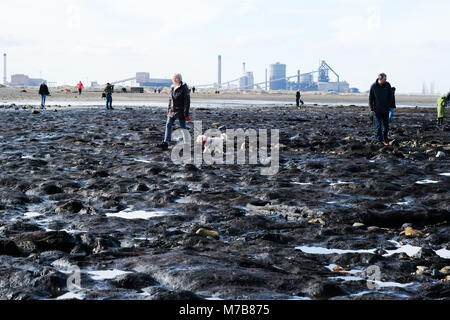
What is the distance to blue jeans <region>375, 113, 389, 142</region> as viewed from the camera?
55.8ft

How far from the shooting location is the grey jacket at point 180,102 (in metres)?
15.8

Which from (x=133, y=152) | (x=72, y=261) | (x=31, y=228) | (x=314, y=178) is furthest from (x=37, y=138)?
(x=72, y=261)

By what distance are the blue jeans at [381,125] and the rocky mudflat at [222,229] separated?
3.32 metres

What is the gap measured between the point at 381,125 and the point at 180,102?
19.6 feet

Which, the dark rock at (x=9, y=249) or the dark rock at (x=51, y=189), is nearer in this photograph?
the dark rock at (x=9, y=249)

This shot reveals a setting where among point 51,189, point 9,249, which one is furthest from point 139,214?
point 9,249

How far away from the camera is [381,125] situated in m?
17.3

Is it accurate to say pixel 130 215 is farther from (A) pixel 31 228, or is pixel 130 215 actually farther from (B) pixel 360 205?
(B) pixel 360 205

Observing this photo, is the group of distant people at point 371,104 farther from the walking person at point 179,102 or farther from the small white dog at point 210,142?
the small white dog at point 210,142

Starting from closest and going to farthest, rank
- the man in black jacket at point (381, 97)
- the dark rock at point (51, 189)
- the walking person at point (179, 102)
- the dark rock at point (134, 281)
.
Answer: the dark rock at point (134, 281)
the dark rock at point (51, 189)
the walking person at point (179, 102)
the man in black jacket at point (381, 97)

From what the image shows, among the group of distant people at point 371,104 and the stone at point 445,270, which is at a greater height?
the group of distant people at point 371,104

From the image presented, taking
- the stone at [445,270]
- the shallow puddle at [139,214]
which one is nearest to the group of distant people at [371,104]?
the shallow puddle at [139,214]

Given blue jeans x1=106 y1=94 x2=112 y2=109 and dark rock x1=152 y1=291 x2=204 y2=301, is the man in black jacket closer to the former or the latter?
dark rock x1=152 y1=291 x2=204 y2=301

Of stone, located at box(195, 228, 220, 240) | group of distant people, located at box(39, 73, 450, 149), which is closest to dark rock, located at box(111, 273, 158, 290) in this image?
stone, located at box(195, 228, 220, 240)
